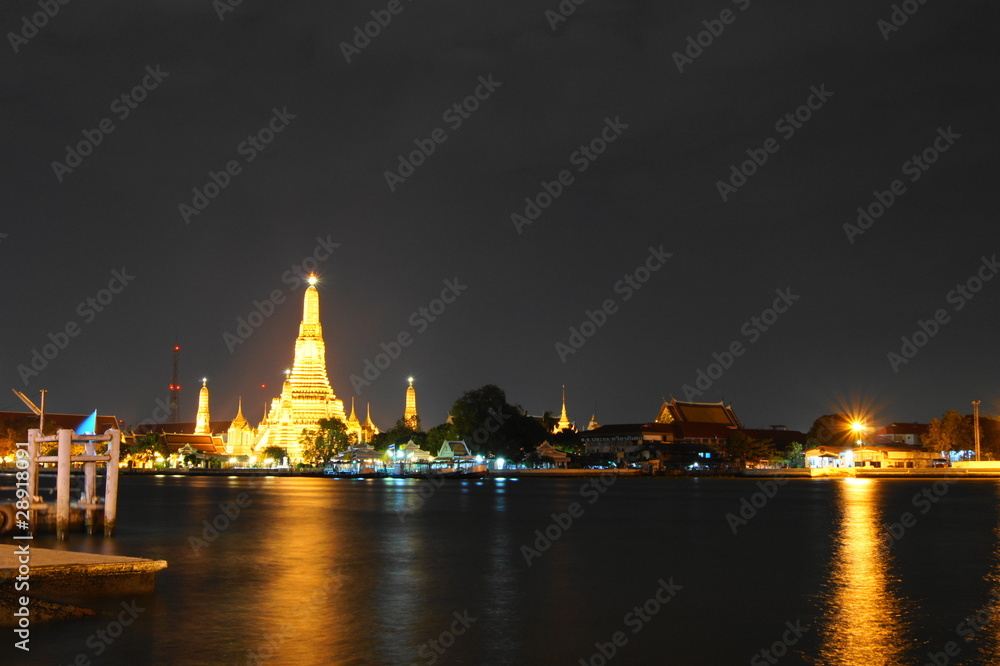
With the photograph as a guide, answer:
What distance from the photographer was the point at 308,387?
121 meters

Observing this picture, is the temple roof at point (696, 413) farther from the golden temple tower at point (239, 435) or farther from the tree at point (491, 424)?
the golden temple tower at point (239, 435)

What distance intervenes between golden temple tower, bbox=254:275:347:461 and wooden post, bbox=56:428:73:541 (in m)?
93.4

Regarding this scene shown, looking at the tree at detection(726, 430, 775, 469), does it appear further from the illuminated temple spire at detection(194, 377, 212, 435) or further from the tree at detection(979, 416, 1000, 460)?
the illuminated temple spire at detection(194, 377, 212, 435)

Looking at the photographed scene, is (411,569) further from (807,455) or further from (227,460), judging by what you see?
(227,460)

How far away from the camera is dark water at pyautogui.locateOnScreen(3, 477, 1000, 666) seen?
1504 cm

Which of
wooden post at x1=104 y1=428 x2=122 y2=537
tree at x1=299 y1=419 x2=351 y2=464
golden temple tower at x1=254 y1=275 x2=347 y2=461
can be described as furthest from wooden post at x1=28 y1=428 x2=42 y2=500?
golden temple tower at x1=254 y1=275 x2=347 y2=461

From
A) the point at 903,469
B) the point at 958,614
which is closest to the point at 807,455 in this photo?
the point at 903,469

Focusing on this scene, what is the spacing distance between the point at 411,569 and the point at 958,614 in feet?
39.8

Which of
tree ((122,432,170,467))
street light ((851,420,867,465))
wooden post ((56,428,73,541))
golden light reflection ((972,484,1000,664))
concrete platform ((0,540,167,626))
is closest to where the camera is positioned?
golden light reflection ((972,484,1000,664))

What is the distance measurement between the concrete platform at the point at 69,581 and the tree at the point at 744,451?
100865 mm

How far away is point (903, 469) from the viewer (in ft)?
348

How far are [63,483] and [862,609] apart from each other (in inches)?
783

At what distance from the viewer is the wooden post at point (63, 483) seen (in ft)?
85.6

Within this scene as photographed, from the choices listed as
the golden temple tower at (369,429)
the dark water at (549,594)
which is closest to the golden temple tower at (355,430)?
the golden temple tower at (369,429)
